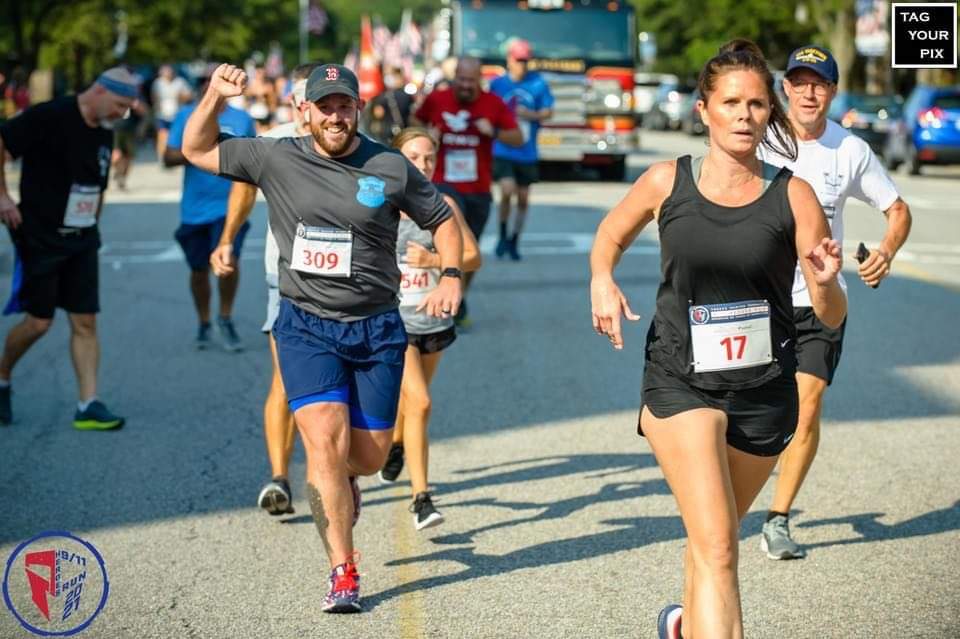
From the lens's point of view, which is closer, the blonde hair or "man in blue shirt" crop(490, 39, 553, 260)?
the blonde hair

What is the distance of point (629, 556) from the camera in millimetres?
6688

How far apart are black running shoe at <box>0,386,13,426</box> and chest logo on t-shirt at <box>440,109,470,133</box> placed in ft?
16.1

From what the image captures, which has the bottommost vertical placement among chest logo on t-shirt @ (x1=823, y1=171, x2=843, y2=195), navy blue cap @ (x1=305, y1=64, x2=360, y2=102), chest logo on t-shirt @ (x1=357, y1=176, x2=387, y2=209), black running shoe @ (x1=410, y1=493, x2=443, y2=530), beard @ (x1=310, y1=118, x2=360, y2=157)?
black running shoe @ (x1=410, y1=493, x2=443, y2=530)

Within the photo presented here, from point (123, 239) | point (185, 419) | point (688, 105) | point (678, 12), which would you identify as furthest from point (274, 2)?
point (185, 419)

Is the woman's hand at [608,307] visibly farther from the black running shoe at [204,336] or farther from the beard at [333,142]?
the black running shoe at [204,336]

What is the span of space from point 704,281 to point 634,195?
331 mm

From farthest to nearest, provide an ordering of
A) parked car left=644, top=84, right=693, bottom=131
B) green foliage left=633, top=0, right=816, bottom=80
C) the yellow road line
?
green foliage left=633, top=0, right=816, bottom=80 → parked car left=644, top=84, right=693, bottom=131 → the yellow road line

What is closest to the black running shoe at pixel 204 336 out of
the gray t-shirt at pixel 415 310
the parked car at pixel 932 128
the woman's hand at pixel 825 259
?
the gray t-shirt at pixel 415 310

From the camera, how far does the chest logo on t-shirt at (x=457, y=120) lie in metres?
13.2

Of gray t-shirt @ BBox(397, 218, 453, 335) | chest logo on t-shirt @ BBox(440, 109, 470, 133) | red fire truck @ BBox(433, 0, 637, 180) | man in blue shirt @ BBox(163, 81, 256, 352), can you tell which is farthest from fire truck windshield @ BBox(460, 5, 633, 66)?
gray t-shirt @ BBox(397, 218, 453, 335)

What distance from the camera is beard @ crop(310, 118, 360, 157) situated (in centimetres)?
585

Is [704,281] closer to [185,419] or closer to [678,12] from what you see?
[185,419]

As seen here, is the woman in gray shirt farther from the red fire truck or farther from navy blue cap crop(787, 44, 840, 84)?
the red fire truck

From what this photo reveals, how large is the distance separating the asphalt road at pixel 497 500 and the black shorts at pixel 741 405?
994 millimetres
